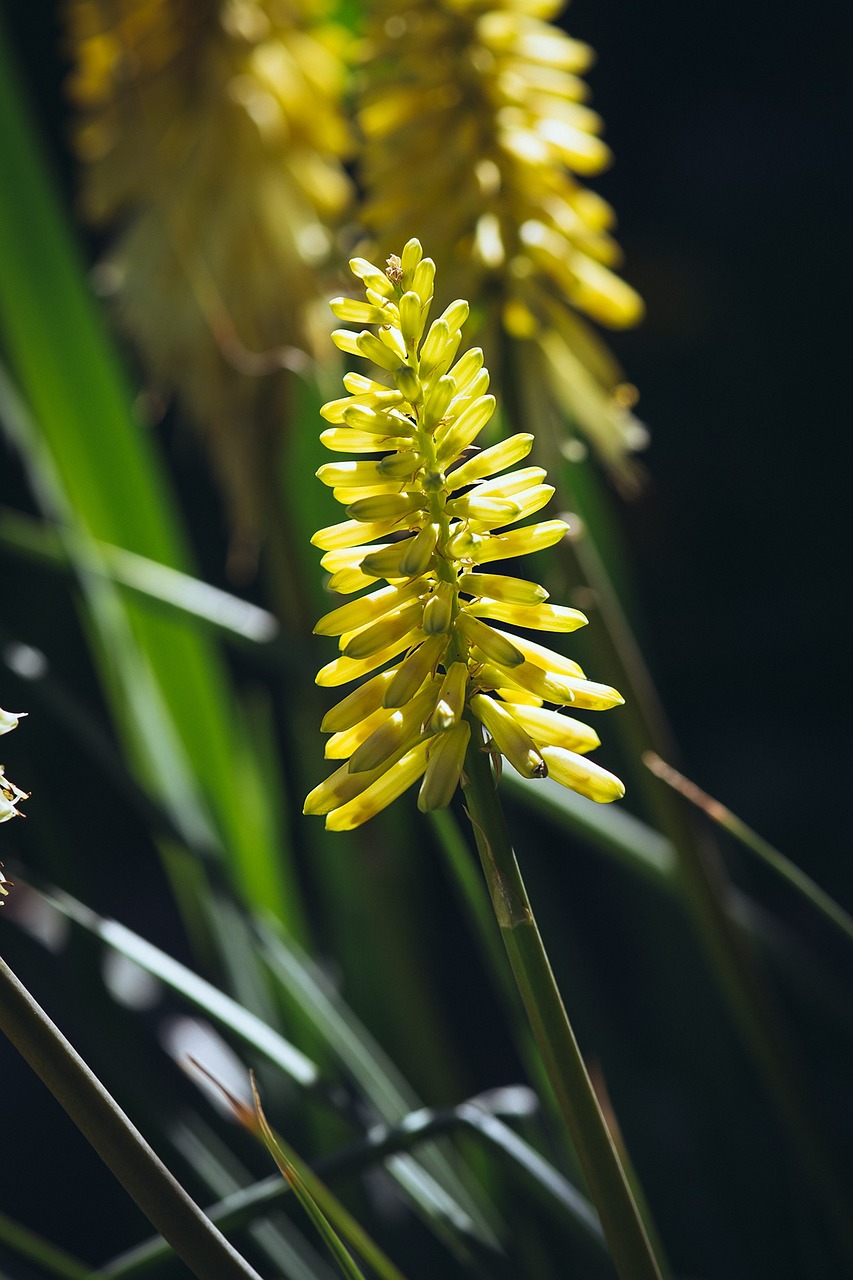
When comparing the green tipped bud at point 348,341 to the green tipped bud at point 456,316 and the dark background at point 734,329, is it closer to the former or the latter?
the green tipped bud at point 456,316

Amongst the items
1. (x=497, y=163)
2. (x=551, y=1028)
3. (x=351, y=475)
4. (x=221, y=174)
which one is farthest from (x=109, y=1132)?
(x=221, y=174)

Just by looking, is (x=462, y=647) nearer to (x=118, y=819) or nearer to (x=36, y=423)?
(x=36, y=423)

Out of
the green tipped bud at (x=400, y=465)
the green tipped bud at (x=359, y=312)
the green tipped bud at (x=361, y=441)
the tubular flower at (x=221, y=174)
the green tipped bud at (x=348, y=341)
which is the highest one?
the tubular flower at (x=221, y=174)

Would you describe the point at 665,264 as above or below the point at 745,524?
above

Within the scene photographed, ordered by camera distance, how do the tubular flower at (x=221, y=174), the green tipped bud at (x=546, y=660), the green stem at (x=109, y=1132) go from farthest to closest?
the tubular flower at (x=221, y=174) < the green tipped bud at (x=546, y=660) < the green stem at (x=109, y=1132)

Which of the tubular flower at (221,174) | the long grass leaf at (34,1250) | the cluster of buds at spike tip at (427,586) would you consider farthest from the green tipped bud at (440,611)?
the tubular flower at (221,174)

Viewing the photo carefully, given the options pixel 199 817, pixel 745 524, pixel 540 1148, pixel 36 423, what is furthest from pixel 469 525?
pixel 745 524
